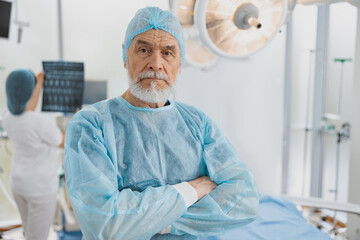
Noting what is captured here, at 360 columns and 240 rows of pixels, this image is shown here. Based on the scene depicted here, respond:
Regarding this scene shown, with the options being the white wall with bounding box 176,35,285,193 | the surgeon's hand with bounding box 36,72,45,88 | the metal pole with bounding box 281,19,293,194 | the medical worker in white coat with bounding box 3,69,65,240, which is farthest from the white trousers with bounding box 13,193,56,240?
the metal pole with bounding box 281,19,293,194

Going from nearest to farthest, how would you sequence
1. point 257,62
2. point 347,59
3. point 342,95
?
point 347,59 < point 342,95 < point 257,62

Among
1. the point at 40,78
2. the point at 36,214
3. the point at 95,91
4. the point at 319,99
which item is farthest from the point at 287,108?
the point at 36,214

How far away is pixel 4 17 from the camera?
7.38ft

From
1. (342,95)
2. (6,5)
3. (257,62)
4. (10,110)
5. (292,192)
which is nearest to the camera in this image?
(10,110)

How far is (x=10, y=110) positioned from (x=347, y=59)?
266 centimetres

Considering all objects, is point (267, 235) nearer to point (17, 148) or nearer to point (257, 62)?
point (17, 148)

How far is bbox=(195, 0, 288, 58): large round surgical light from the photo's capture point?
1108 mm

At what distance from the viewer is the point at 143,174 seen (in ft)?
3.19

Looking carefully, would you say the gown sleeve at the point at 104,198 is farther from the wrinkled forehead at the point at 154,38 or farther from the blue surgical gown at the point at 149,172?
the wrinkled forehead at the point at 154,38

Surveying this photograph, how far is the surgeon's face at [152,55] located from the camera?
3.29ft

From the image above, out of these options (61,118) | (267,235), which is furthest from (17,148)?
(267,235)

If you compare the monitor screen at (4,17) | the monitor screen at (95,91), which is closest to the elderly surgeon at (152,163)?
the monitor screen at (95,91)

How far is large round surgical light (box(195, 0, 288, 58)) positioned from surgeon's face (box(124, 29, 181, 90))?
6.5 inches

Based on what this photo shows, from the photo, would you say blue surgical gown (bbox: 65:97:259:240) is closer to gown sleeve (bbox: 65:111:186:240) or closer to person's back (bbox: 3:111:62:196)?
gown sleeve (bbox: 65:111:186:240)
